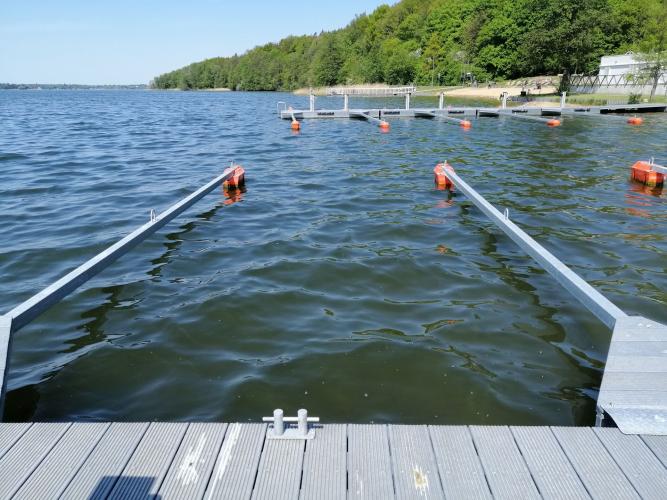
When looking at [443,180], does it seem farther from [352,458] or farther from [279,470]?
[279,470]

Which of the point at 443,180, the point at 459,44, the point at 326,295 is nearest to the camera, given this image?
the point at 326,295

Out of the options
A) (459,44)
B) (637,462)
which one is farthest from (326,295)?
(459,44)

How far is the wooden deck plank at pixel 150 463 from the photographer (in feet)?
8.83

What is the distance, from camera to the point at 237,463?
2.91 m

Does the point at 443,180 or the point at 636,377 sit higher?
the point at 636,377

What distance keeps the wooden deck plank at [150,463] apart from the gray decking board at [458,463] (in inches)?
60.6

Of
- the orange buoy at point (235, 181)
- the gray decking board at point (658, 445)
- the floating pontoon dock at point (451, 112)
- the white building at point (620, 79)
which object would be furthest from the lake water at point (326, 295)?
the white building at point (620, 79)

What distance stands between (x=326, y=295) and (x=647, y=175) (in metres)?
9.43

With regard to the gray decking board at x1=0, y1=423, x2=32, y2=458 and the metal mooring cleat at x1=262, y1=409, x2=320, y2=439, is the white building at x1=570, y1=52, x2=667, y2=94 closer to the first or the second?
the metal mooring cleat at x1=262, y1=409, x2=320, y2=439

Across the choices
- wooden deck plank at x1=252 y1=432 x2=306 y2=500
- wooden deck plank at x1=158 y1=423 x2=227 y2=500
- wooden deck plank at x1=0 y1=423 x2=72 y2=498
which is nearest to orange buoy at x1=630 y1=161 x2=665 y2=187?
wooden deck plank at x1=252 y1=432 x2=306 y2=500

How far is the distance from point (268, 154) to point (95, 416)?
13.9 m

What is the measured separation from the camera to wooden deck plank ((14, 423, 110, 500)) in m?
2.70

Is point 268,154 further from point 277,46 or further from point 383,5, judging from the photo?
point 277,46

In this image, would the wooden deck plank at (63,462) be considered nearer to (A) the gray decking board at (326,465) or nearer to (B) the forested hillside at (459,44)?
(A) the gray decking board at (326,465)
